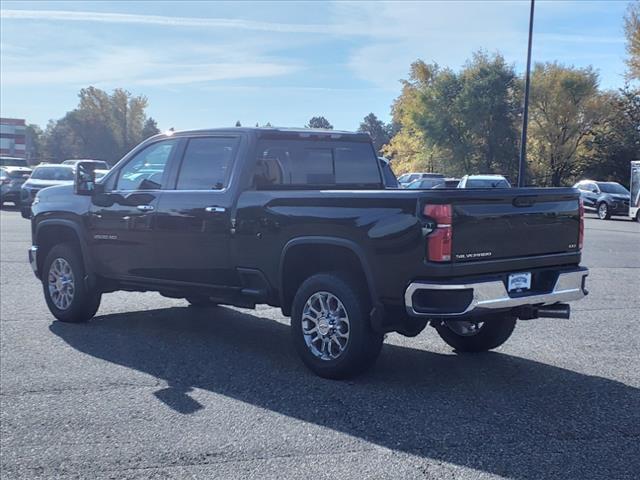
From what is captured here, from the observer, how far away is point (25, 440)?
492 centimetres

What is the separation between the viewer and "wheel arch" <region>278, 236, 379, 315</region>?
5.95 meters

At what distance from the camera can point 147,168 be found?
26.2ft

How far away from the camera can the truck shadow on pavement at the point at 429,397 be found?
463 centimetres

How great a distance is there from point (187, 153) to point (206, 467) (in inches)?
152

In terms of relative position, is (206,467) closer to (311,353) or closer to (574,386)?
(311,353)

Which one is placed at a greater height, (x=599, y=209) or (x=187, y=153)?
(x=187, y=153)

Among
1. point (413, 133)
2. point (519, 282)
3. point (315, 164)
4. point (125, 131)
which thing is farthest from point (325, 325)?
point (125, 131)

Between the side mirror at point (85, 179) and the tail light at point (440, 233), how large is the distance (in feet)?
13.9

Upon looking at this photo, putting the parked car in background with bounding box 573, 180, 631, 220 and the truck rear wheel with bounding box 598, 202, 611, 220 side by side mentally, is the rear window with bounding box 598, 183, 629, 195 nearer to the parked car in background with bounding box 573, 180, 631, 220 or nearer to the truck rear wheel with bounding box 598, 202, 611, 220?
the parked car in background with bounding box 573, 180, 631, 220

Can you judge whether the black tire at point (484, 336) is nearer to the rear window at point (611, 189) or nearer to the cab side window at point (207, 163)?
the cab side window at point (207, 163)

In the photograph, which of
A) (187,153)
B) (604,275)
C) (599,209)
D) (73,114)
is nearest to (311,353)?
(187,153)

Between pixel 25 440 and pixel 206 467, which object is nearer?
pixel 206 467

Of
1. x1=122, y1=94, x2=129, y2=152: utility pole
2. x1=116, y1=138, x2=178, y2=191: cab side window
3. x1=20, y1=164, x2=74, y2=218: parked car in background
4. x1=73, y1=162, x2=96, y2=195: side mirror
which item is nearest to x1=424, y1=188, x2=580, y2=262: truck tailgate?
x1=116, y1=138, x2=178, y2=191: cab side window

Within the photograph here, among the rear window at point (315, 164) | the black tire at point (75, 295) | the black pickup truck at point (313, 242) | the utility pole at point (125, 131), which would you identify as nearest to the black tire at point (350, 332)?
the black pickup truck at point (313, 242)
